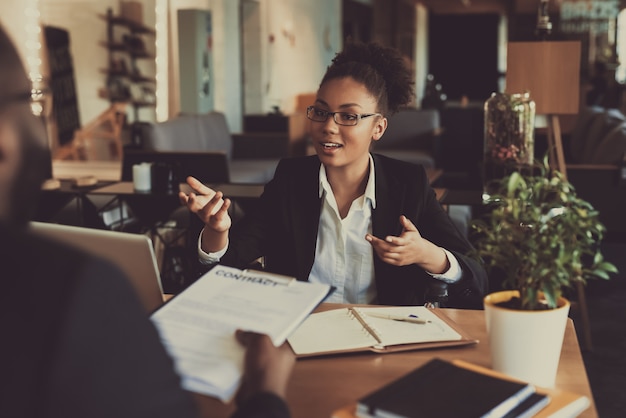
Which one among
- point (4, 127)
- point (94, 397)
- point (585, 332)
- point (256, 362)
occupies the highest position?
point (4, 127)

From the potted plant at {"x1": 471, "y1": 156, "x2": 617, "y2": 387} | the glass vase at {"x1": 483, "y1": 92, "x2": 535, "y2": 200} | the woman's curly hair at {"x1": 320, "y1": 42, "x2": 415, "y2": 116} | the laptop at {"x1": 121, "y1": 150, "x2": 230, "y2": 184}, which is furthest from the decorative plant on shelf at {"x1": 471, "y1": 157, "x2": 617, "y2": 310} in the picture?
the laptop at {"x1": 121, "y1": 150, "x2": 230, "y2": 184}

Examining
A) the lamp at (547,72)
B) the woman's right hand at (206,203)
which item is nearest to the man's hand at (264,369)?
the woman's right hand at (206,203)

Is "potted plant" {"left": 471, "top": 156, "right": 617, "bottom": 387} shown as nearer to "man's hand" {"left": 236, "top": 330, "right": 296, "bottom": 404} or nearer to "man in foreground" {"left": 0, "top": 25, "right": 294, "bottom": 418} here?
"man's hand" {"left": 236, "top": 330, "right": 296, "bottom": 404}

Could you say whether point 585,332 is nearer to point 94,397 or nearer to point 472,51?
point 94,397

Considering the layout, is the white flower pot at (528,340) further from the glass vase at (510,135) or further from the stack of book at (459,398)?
the glass vase at (510,135)

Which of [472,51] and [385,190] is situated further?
[472,51]

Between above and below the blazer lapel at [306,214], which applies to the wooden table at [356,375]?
below

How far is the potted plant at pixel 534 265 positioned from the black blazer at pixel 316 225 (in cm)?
71

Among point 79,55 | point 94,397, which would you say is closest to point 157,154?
point 79,55

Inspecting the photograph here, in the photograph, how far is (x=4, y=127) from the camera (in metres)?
0.67

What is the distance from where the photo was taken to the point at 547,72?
335 centimetres

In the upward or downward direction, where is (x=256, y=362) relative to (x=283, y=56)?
downward

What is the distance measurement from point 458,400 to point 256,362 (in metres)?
0.30

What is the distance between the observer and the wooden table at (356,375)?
125cm
